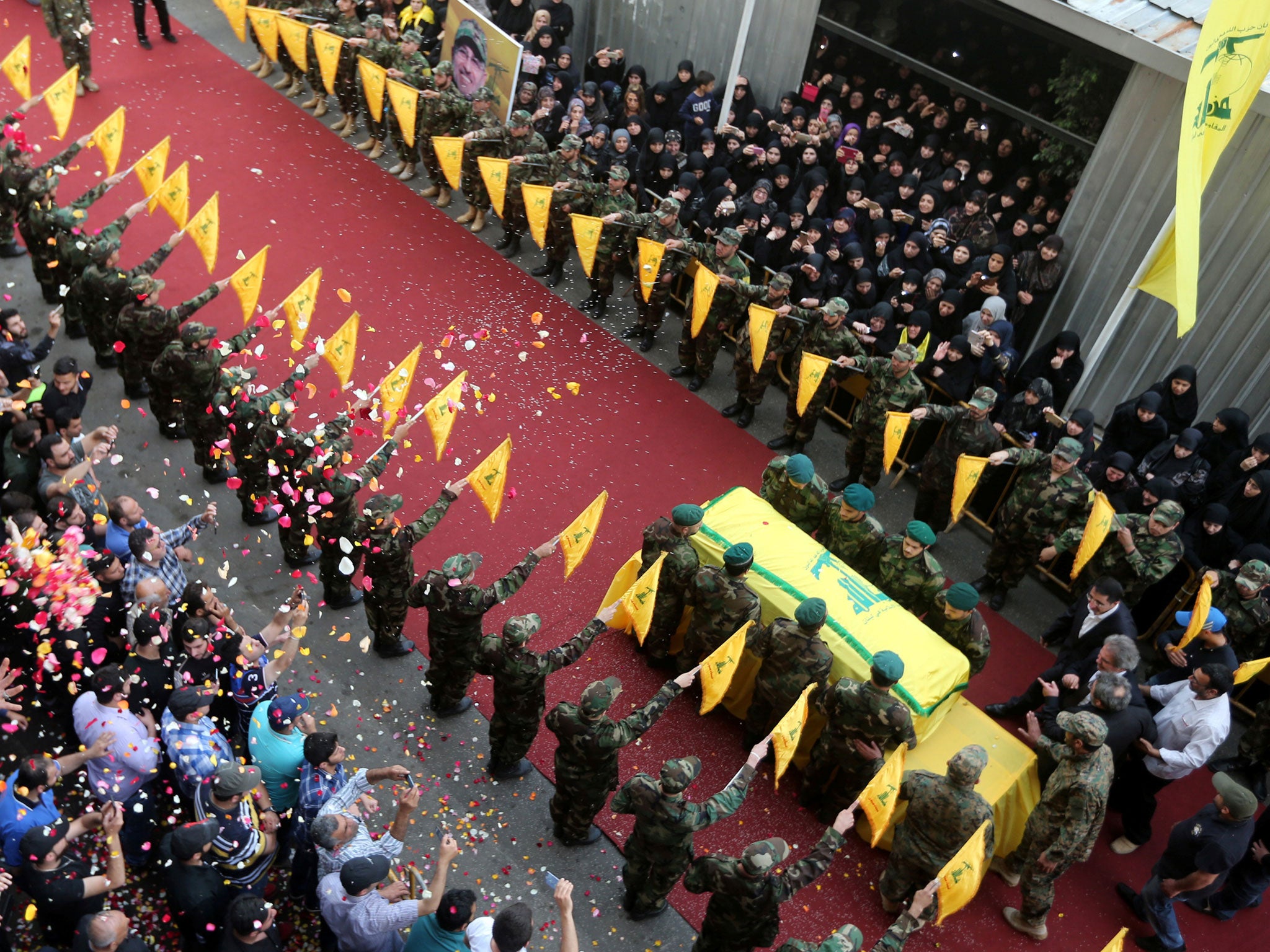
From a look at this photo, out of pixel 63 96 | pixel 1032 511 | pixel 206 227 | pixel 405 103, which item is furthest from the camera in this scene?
pixel 405 103

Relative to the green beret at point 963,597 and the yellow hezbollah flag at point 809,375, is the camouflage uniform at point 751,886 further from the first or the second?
the yellow hezbollah flag at point 809,375

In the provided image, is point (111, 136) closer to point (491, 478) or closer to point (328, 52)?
point (328, 52)

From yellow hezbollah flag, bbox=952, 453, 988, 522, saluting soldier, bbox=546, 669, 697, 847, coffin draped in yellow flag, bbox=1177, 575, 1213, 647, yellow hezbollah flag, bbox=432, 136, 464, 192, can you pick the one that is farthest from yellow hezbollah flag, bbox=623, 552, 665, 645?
yellow hezbollah flag, bbox=432, 136, 464, 192

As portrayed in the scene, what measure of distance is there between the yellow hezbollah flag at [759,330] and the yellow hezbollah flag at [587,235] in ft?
5.77

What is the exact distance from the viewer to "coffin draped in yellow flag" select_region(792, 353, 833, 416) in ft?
30.2

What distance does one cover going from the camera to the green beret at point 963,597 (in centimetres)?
715

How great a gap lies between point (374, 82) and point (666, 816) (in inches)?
356

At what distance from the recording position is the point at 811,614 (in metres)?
6.76

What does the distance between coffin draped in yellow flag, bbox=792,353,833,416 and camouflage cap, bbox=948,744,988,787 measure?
3928 mm

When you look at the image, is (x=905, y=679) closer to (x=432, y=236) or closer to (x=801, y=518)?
(x=801, y=518)

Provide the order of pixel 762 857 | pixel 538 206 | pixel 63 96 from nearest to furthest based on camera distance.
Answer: pixel 762 857 → pixel 538 206 → pixel 63 96

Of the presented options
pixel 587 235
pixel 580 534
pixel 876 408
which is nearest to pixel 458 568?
pixel 580 534

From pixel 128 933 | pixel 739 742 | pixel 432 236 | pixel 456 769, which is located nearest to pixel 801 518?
pixel 739 742

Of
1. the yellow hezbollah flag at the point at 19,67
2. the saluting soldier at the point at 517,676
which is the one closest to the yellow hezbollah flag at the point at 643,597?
the saluting soldier at the point at 517,676
